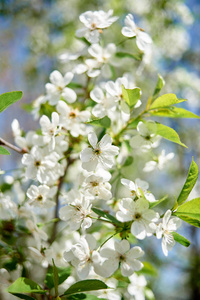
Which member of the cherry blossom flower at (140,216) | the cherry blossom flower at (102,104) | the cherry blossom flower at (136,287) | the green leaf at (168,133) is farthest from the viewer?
the cherry blossom flower at (136,287)

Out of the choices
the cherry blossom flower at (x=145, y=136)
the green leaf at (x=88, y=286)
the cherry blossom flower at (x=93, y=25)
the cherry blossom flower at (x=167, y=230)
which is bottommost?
the green leaf at (x=88, y=286)

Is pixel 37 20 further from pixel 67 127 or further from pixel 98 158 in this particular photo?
pixel 98 158

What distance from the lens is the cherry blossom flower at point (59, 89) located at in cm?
103

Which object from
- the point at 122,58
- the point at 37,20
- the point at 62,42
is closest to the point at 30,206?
the point at 122,58

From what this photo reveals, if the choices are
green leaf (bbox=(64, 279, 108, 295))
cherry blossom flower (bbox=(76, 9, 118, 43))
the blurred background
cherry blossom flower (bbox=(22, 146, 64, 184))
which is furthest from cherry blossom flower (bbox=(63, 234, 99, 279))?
the blurred background

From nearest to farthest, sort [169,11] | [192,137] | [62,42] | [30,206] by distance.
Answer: [30,206], [169,11], [62,42], [192,137]

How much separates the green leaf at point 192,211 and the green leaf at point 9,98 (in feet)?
1.71

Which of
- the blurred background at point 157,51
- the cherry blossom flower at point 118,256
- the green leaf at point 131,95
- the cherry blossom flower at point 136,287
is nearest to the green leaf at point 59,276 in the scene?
the cherry blossom flower at point 118,256

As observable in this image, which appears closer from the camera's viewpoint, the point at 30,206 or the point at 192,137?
the point at 30,206

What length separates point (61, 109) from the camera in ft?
3.19

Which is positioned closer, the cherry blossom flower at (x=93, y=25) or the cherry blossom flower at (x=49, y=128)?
the cherry blossom flower at (x=49, y=128)

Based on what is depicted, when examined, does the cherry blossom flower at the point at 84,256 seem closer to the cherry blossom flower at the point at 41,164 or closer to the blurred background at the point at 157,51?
the cherry blossom flower at the point at 41,164

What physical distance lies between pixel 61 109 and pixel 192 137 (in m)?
2.59

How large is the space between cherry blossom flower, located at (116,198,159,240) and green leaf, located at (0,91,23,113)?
396mm
